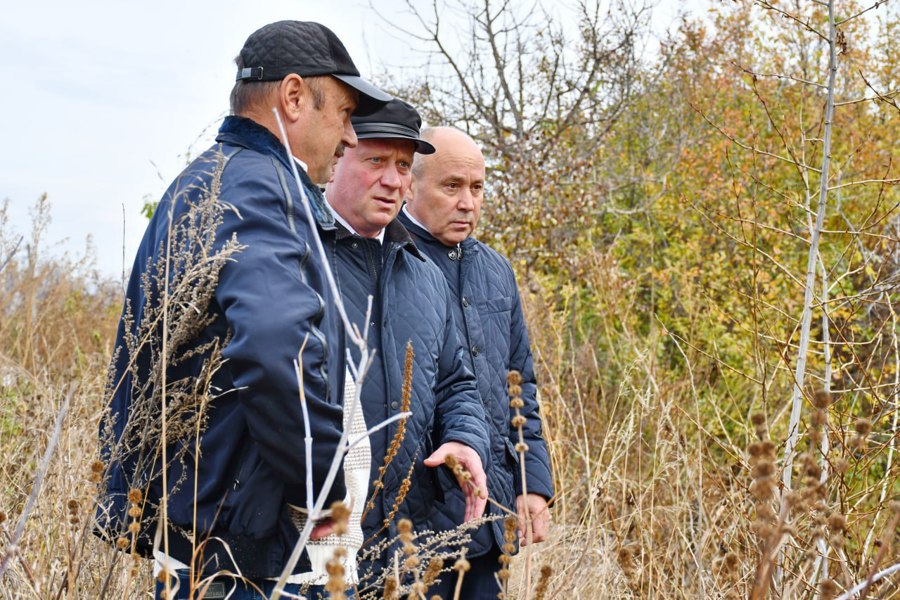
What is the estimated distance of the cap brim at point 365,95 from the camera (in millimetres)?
2156

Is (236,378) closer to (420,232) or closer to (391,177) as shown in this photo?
(391,177)

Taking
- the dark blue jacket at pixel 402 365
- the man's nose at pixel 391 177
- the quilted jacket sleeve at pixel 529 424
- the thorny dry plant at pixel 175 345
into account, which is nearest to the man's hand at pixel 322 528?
the thorny dry plant at pixel 175 345

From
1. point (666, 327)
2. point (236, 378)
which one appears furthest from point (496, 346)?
point (666, 327)

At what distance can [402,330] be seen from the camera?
250 centimetres

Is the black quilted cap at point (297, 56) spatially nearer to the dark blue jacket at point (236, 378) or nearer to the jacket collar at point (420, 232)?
the dark blue jacket at point (236, 378)

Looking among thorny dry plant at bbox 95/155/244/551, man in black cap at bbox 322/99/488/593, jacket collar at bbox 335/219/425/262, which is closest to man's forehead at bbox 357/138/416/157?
man in black cap at bbox 322/99/488/593

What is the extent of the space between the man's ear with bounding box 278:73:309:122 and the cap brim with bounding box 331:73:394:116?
8 centimetres

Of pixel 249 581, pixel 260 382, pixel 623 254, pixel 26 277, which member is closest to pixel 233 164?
pixel 260 382

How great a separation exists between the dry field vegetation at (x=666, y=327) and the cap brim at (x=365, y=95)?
2.91ft

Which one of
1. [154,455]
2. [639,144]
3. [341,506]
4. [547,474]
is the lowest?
[547,474]

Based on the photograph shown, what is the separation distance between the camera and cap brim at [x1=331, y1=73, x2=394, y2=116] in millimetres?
2156

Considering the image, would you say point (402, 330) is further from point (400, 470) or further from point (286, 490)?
point (286, 490)

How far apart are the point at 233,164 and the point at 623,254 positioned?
7.92 metres

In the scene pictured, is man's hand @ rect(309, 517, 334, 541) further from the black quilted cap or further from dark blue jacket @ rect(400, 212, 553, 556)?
dark blue jacket @ rect(400, 212, 553, 556)
